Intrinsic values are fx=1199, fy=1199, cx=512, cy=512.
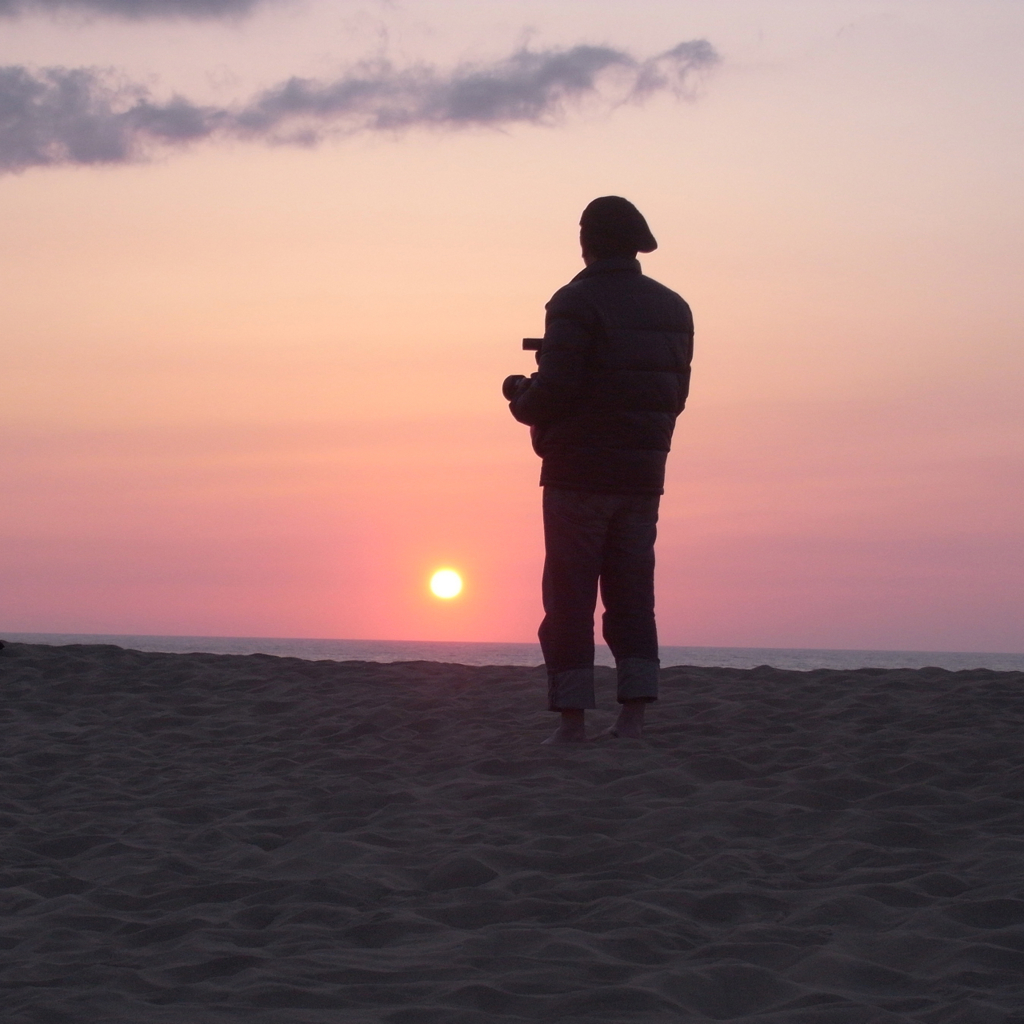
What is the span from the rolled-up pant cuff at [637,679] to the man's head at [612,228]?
185cm

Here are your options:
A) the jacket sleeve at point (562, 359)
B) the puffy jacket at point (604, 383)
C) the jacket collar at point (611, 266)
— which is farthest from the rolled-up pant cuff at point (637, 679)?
the jacket collar at point (611, 266)

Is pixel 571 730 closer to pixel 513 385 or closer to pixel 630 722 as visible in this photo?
pixel 630 722

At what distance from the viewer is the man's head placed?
5.44 metres

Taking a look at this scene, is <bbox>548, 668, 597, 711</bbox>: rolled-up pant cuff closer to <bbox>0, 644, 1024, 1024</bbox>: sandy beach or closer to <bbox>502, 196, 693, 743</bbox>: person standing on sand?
<bbox>502, 196, 693, 743</bbox>: person standing on sand

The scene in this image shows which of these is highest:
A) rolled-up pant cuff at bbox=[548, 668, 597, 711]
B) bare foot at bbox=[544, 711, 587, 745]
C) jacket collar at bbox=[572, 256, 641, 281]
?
jacket collar at bbox=[572, 256, 641, 281]

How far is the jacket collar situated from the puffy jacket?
2 cm

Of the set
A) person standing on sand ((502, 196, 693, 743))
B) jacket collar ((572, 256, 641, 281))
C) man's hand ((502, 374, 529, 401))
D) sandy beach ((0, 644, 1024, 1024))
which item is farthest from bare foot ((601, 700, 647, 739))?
jacket collar ((572, 256, 641, 281))

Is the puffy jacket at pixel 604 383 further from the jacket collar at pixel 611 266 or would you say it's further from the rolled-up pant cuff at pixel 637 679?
the rolled-up pant cuff at pixel 637 679

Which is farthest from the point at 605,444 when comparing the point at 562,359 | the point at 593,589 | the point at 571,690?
the point at 571,690

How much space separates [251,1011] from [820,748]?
325 cm

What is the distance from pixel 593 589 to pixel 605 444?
0.66 m

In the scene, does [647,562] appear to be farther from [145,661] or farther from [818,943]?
[145,661]

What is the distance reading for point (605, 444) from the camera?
5301 mm

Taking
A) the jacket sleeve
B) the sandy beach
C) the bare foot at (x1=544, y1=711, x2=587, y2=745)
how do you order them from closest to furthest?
the sandy beach → the jacket sleeve → the bare foot at (x1=544, y1=711, x2=587, y2=745)
